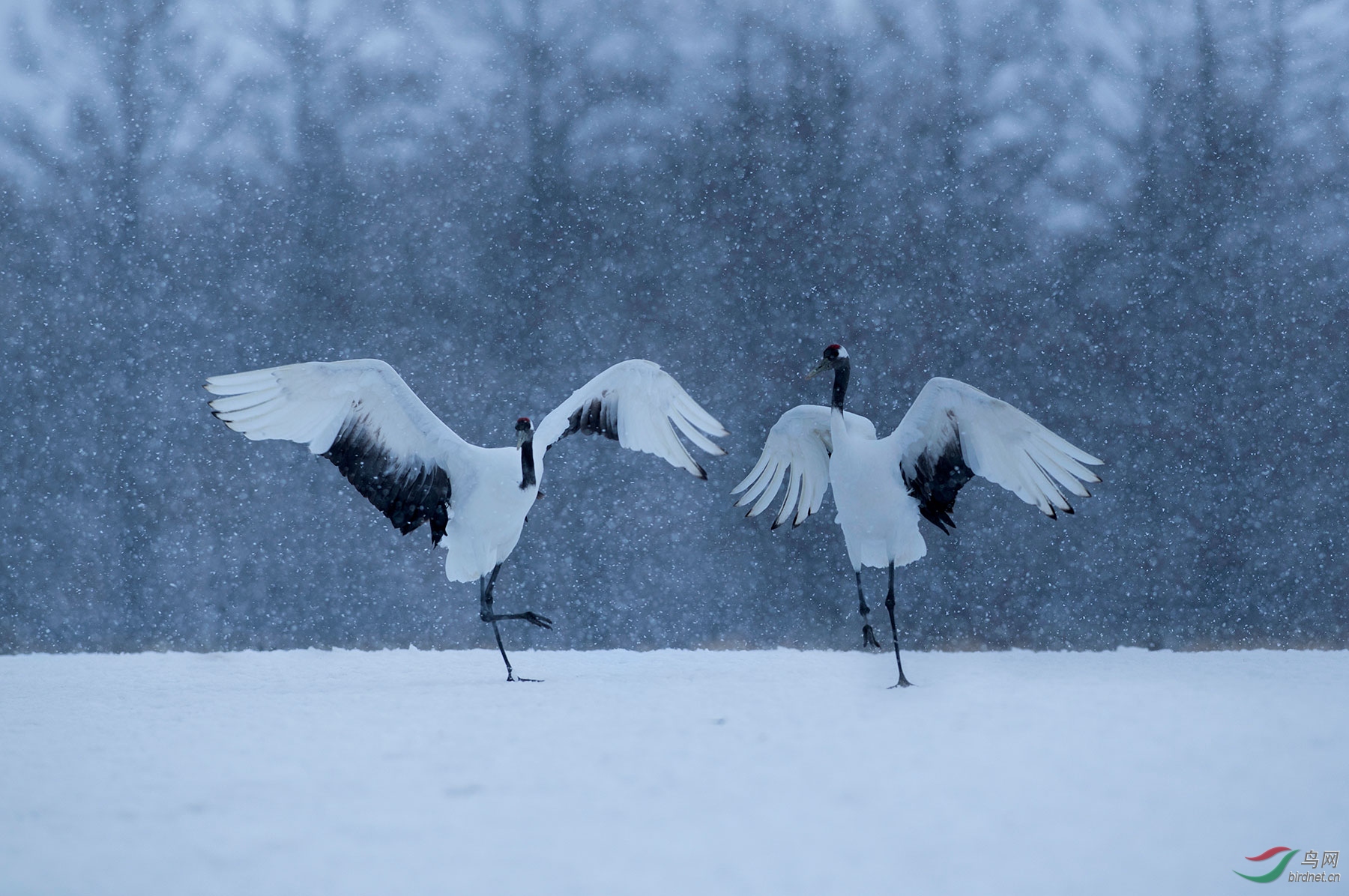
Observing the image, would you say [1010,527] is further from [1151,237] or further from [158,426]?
[158,426]

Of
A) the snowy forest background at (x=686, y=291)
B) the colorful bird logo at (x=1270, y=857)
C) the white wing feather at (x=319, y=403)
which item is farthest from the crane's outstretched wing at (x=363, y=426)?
the colorful bird logo at (x=1270, y=857)

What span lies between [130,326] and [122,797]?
7.04 ft

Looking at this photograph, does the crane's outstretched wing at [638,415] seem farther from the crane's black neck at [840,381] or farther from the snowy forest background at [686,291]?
the snowy forest background at [686,291]

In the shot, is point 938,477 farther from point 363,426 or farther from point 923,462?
point 363,426

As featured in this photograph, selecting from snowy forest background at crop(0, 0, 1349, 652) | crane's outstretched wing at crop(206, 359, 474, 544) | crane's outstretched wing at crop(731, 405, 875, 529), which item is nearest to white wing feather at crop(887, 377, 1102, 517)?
crane's outstretched wing at crop(731, 405, 875, 529)

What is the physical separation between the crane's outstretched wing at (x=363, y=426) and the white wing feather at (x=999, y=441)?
3.51ft

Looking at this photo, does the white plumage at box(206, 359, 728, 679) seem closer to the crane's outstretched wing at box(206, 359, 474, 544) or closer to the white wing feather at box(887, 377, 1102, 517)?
the crane's outstretched wing at box(206, 359, 474, 544)

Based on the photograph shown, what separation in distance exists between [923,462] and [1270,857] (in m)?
1.19

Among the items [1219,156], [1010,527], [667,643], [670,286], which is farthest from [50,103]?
[1219,156]

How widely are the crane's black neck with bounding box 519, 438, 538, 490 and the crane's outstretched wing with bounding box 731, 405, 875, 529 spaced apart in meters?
0.57

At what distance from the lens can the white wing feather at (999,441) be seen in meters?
2.13

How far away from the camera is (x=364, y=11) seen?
3209mm

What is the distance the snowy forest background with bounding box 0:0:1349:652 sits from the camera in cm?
306

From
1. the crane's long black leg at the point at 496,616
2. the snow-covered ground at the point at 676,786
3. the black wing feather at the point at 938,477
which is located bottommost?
the snow-covered ground at the point at 676,786
